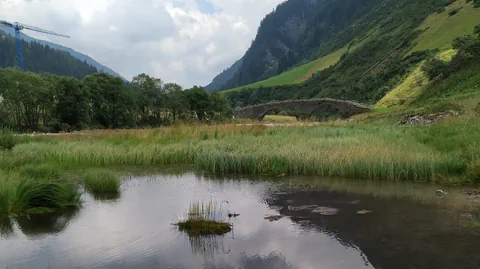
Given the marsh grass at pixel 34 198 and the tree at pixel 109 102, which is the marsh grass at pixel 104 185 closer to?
the marsh grass at pixel 34 198

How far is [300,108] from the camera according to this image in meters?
91.6

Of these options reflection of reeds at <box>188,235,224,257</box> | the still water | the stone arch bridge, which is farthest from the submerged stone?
the stone arch bridge

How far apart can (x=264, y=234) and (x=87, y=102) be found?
51.9 metres

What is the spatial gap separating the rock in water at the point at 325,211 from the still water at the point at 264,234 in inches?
3.9

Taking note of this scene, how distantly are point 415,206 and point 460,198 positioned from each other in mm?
1534

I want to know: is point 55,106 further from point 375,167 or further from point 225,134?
point 375,167

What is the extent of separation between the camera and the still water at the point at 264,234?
7.16 meters

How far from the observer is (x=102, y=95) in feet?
194

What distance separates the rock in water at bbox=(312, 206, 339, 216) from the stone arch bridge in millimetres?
58132

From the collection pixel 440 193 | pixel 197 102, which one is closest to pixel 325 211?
pixel 440 193

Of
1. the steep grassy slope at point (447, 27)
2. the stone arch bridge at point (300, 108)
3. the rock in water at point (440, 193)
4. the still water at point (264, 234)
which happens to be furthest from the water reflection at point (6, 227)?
the steep grassy slope at point (447, 27)

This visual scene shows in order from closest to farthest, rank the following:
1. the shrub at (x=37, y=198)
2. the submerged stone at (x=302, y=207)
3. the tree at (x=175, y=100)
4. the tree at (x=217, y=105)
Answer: the shrub at (x=37, y=198) → the submerged stone at (x=302, y=207) → the tree at (x=175, y=100) → the tree at (x=217, y=105)

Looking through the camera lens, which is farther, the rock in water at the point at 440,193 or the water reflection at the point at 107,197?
the water reflection at the point at 107,197

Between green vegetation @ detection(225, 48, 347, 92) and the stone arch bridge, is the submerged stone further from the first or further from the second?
Answer: green vegetation @ detection(225, 48, 347, 92)
